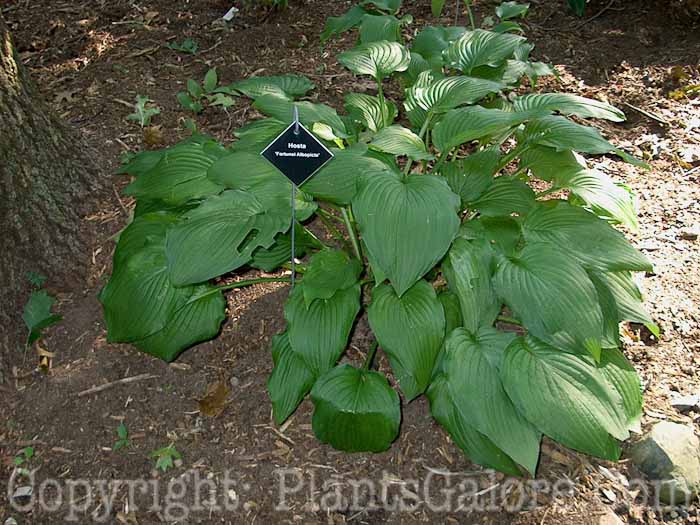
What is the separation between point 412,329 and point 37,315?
134 centimetres

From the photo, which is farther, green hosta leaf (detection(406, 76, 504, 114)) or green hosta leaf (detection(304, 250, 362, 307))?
green hosta leaf (detection(406, 76, 504, 114))

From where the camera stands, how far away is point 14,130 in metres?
2.36

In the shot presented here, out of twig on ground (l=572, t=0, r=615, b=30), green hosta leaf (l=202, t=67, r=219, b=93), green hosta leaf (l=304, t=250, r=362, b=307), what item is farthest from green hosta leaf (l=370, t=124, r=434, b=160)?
twig on ground (l=572, t=0, r=615, b=30)

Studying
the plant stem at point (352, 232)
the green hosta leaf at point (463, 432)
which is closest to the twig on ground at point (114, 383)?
the plant stem at point (352, 232)

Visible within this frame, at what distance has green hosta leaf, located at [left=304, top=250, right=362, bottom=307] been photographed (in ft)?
6.58

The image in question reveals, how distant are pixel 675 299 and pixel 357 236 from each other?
4.02ft

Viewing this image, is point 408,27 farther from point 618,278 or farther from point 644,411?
point 644,411

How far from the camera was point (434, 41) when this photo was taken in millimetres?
2906

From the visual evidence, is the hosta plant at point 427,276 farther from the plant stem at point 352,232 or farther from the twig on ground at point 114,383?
the twig on ground at point 114,383

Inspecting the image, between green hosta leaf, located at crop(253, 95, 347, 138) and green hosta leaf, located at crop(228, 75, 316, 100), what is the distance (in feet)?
0.45

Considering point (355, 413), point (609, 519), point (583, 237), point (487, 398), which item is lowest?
point (609, 519)

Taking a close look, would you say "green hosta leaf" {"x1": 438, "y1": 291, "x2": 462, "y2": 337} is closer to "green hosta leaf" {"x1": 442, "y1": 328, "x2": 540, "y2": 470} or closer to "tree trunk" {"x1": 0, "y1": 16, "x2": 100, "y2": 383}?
"green hosta leaf" {"x1": 442, "y1": 328, "x2": 540, "y2": 470}

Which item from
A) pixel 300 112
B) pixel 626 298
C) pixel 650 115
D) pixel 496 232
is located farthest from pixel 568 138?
pixel 650 115

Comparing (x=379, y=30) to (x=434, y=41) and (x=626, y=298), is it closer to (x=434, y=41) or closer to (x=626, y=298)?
(x=434, y=41)
